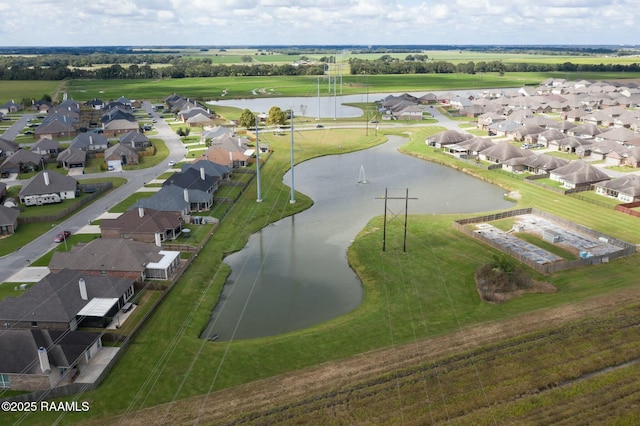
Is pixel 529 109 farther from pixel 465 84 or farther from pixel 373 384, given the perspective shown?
pixel 373 384

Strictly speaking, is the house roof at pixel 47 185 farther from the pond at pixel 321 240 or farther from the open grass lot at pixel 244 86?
the open grass lot at pixel 244 86

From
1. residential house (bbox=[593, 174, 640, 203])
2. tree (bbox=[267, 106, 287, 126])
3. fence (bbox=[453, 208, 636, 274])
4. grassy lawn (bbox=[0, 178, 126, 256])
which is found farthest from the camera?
tree (bbox=[267, 106, 287, 126])

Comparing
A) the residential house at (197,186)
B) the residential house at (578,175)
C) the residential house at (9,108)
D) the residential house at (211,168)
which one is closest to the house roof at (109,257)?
the residential house at (197,186)

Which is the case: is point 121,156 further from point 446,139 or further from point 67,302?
point 446,139

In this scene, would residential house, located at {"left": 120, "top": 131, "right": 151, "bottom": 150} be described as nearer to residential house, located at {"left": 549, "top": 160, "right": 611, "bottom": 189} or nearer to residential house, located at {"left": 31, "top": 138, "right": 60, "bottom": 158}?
residential house, located at {"left": 31, "top": 138, "right": 60, "bottom": 158}

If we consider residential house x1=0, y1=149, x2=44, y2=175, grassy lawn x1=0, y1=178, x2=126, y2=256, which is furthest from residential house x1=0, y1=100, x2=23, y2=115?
grassy lawn x1=0, y1=178, x2=126, y2=256

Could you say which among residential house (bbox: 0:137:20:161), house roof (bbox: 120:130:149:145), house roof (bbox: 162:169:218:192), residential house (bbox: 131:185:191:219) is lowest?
residential house (bbox: 131:185:191:219)
